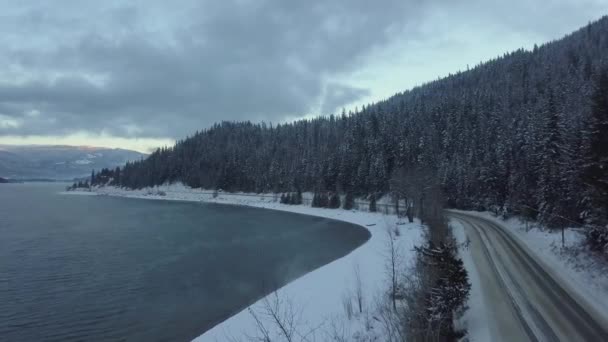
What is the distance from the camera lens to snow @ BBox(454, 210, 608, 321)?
20.2m

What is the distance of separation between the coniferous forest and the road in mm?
6571

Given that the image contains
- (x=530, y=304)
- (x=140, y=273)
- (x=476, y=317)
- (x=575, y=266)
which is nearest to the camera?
(x=476, y=317)

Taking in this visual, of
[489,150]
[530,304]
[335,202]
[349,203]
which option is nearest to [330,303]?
[530,304]

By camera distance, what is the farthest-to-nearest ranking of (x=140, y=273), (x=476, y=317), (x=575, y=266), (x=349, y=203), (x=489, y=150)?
(x=349, y=203), (x=489, y=150), (x=140, y=273), (x=575, y=266), (x=476, y=317)

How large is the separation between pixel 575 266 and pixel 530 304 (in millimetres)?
9727

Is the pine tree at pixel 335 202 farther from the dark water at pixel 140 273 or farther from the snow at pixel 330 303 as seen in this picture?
the snow at pixel 330 303

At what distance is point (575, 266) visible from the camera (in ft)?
84.4

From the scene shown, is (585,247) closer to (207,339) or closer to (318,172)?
(207,339)

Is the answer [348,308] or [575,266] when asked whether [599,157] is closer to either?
[575,266]

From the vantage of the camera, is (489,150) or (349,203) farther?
(349,203)

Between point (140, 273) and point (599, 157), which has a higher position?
point (599, 157)

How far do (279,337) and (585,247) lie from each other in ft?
81.0

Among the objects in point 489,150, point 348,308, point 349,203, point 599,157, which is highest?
point 489,150

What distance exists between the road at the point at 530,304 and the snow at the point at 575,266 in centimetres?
45
